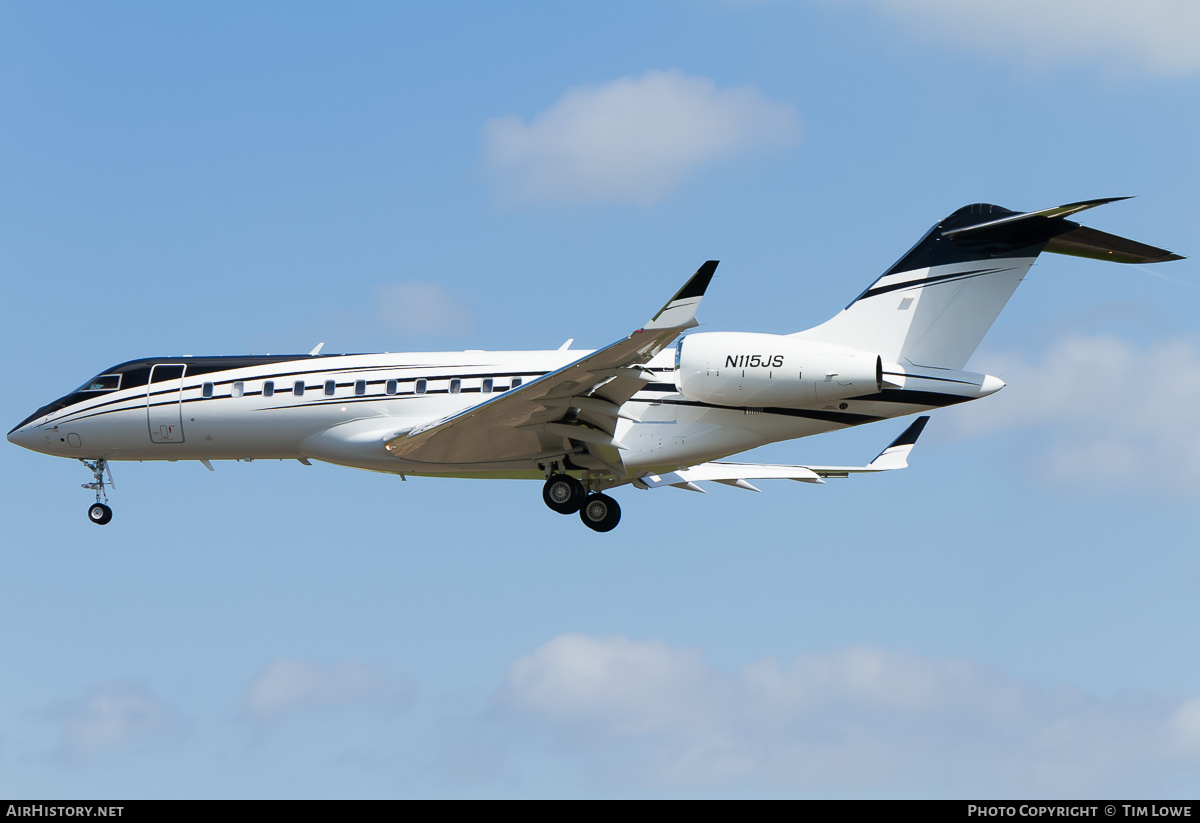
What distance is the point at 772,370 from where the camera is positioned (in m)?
20.2

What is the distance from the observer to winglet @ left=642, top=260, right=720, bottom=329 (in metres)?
17.0

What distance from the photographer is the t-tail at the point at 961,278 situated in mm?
20984

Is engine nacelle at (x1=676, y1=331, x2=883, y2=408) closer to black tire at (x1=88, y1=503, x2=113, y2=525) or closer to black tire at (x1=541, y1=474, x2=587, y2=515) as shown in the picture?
black tire at (x1=541, y1=474, x2=587, y2=515)

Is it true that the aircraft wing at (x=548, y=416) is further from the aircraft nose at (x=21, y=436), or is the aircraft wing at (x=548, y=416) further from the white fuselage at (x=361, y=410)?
the aircraft nose at (x=21, y=436)

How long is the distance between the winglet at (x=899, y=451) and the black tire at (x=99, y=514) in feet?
47.8

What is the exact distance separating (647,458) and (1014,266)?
688cm

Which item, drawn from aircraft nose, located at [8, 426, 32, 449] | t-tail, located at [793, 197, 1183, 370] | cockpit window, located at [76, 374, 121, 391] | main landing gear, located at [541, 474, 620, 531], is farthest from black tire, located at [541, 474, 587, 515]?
aircraft nose, located at [8, 426, 32, 449]

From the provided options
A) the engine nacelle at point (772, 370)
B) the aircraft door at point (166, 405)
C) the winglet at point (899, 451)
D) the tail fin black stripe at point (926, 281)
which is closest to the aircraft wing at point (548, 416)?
the engine nacelle at point (772, 370)

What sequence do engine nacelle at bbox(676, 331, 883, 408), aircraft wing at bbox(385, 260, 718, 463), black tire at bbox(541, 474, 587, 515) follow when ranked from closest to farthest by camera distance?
aircraft wing at bbox(385, 260, 718, 463), engine nacelle at bbox(676, 331, 883, 408), black tire at bbox(541, 474, 587, 515)

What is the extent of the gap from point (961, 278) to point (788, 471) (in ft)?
17.1

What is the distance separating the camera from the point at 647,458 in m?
21.8

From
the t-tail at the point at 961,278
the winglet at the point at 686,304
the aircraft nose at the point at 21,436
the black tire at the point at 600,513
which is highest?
the aircraft nose at the point at 21,436

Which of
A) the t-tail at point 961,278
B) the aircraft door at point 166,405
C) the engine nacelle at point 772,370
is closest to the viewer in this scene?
the engine nacelle at point 772,370

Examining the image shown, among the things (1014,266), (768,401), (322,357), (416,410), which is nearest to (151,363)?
(322,357)
